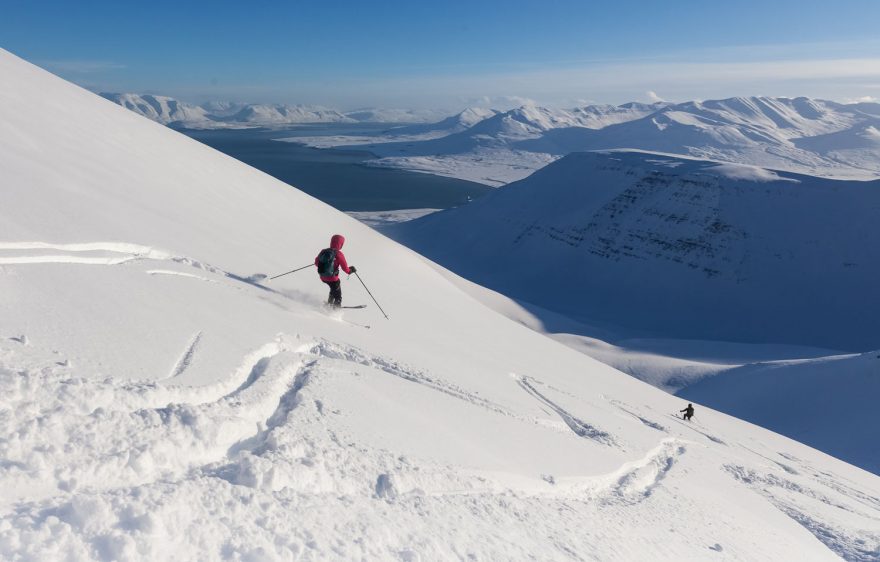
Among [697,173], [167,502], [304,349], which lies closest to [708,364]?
[304,349]

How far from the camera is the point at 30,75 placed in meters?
17.7

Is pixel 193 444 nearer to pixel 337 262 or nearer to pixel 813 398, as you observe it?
pixel 337 262

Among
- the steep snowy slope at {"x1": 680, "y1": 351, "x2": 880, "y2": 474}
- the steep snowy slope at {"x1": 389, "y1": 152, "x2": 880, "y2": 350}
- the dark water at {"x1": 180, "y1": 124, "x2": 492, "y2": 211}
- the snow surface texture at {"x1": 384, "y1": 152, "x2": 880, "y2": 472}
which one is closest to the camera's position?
the steep snowy slope at {"x1": 680, "y1": 351, "x2": 880, "y2": 474}

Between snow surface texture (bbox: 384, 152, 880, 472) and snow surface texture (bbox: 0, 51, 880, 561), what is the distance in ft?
48.6

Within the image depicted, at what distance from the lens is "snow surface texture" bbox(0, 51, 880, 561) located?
377cm

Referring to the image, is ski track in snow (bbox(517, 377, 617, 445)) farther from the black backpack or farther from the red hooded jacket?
the black backpack

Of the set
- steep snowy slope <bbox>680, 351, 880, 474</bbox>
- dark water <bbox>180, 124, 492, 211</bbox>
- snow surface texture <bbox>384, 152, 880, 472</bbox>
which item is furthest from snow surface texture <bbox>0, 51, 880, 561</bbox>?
dark water <bbox>180, 124, 492, 211</bbox>

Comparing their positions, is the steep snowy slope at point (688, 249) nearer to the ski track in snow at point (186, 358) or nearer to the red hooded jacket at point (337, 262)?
the red hooded jacket at point (337, 262)

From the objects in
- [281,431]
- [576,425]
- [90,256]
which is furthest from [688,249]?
[281,431]

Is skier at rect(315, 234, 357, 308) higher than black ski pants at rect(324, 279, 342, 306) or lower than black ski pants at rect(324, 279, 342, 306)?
higher

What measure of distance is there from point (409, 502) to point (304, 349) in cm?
326

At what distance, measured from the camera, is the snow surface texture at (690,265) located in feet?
93.9

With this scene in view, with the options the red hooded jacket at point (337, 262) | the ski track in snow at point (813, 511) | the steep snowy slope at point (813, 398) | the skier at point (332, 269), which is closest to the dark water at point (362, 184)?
the steep snowy slope at point (813, 398)

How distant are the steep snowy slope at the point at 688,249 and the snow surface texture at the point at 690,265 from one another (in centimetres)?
14
